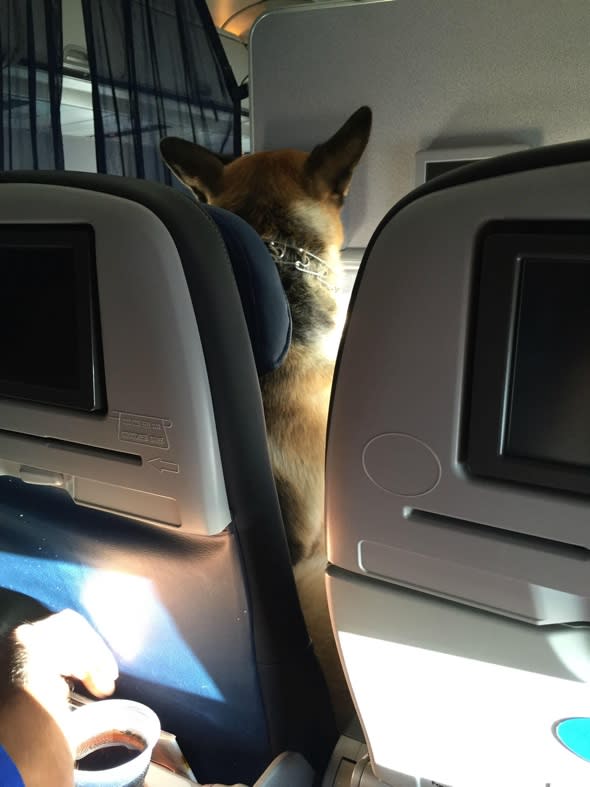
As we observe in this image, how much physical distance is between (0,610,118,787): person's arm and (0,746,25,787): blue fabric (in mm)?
22

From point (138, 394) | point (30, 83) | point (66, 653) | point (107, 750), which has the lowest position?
point (107, 750)

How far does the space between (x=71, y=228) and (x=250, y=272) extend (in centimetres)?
24

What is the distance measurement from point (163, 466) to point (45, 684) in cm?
51

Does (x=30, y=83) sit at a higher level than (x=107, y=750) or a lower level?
higher

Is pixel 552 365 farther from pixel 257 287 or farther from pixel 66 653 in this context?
pixel 66 653

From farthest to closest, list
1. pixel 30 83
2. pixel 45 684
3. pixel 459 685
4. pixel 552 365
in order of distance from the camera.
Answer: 1. pixel 30 83
2. pixel 45 684
3. pixel 459 685
4. pixel 552 365

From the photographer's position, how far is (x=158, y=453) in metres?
0.85

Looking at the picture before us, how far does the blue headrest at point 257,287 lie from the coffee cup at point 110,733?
0.69 metres

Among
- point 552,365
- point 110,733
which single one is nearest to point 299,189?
point 552,365

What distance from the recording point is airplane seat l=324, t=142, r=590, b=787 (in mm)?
562

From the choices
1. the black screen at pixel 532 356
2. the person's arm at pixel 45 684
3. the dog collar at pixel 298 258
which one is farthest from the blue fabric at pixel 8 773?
the dog collar at pixel 298 258

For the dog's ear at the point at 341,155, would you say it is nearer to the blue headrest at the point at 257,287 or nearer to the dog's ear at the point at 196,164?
the dog's ear at the point at 196,164

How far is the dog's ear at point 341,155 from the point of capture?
143 centimetres

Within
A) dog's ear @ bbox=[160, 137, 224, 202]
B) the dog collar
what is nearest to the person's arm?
the dog collar
